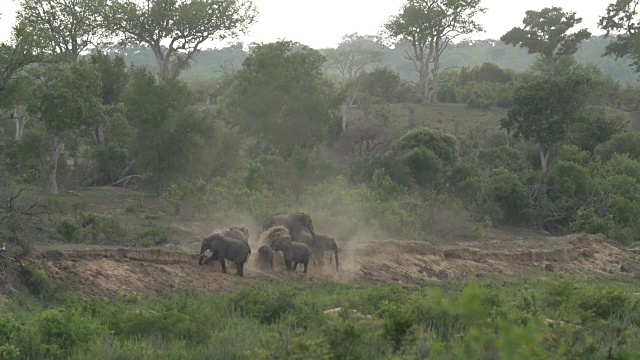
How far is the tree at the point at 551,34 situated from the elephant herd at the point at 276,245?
1856 inches

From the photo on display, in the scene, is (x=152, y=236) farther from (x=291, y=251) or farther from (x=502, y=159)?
(x=502, y=159)

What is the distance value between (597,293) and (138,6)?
45.0m

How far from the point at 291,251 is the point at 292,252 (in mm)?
41

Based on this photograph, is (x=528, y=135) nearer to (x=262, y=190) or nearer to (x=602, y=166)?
(x=602, y=166)

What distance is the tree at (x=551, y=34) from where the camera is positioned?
216 feet

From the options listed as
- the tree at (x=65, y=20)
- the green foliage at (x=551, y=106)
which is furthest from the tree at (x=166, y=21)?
the green foliage at (x=551, y=106)

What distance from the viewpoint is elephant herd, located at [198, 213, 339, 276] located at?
1972 centimetres

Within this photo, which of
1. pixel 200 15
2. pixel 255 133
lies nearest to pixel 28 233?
pixel 255 133

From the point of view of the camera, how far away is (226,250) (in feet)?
64.6

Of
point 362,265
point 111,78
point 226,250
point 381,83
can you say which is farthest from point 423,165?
point 381,83

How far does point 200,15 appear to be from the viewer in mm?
53656

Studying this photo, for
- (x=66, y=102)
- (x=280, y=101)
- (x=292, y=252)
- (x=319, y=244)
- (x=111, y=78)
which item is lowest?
(x=319, y=244)

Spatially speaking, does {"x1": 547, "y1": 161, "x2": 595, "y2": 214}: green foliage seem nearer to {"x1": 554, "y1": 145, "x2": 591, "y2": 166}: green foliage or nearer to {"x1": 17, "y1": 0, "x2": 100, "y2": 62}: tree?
{"x1": 554, "y1": 145, "x2": 591, "y2": 166}: green foliage

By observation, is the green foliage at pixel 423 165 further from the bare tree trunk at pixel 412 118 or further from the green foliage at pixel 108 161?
the bare tree trunk at pixel 412 118
